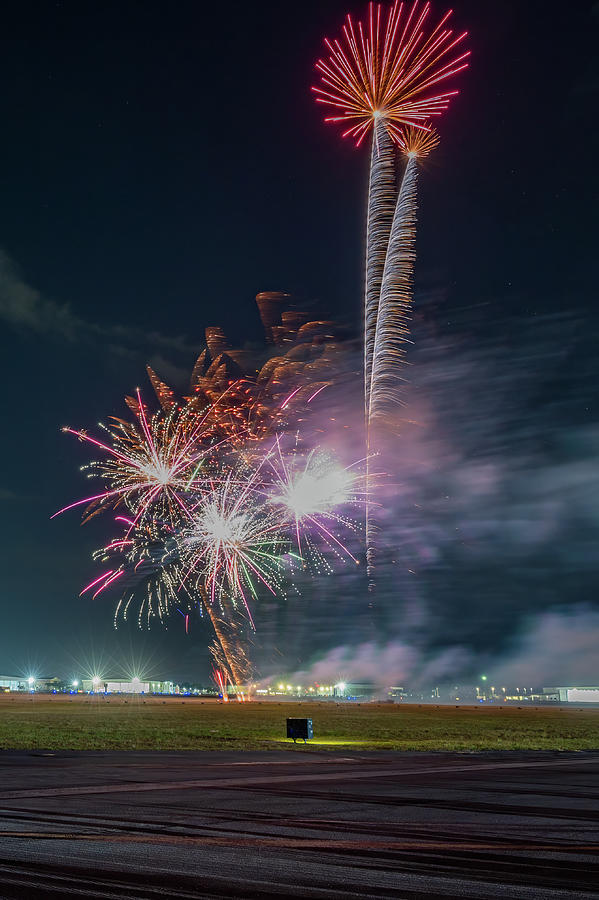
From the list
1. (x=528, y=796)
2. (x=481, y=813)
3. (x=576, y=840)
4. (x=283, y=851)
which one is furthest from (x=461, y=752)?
(x=283, y=851)

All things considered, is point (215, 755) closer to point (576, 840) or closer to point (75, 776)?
point (75, 776)

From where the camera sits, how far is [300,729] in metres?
39.3

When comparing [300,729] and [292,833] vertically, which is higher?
[292,833]

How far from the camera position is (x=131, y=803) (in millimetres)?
16156

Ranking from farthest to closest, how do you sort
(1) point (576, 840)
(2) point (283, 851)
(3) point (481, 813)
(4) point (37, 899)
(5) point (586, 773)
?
(5) point (586, 773) → (3) point (481, 813) → (1) point (576, 840) → (2) point (283, 851) → (4) point (37, 899)

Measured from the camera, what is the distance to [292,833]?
12734 millimetres

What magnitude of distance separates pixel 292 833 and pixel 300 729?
90.3ft

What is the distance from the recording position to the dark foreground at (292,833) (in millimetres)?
9141

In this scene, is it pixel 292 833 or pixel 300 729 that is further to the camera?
pixel 300 729

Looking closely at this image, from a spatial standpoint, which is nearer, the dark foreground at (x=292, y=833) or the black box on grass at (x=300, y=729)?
the dark foreground at (x=292, y=833)

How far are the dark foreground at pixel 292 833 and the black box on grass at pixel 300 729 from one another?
14793 mm

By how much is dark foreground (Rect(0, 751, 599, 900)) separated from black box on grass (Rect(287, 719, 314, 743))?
14793 millimetres

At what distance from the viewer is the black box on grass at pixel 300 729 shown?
128 feet

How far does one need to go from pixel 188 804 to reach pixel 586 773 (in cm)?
1512
